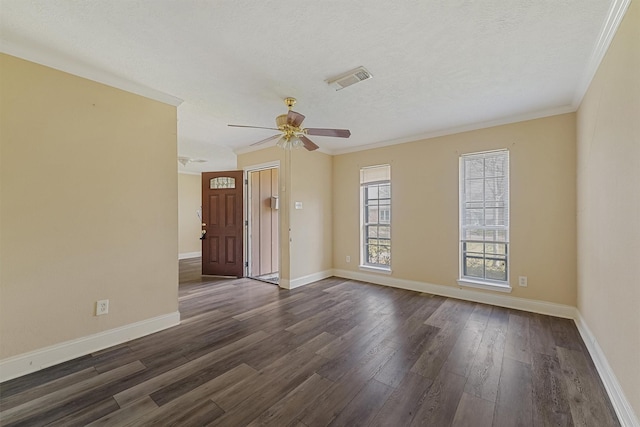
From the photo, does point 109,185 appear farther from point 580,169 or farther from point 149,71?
point 580,169

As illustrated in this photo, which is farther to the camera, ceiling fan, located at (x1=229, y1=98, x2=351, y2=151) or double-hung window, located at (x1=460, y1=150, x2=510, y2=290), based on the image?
double-hung window, located at (x1=460, y1=150, x2=510, y2=290)

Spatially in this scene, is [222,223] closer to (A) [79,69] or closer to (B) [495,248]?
(A) [79,69]

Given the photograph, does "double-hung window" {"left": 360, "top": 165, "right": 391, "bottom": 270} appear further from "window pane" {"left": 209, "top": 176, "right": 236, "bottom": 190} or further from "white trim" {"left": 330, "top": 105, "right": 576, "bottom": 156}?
"window pane" {"left": 209, "top": 176, "right": 236, "bottom": 190}

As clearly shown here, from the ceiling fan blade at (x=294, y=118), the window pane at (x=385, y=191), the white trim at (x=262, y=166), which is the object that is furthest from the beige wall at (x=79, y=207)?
the window pane at (x=385, y=191)

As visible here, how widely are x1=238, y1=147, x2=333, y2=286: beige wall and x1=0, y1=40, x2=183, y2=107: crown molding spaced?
2.05 meters

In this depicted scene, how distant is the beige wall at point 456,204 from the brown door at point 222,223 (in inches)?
78.7

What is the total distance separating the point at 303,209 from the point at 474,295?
9.90 ft

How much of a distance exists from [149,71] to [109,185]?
115cm

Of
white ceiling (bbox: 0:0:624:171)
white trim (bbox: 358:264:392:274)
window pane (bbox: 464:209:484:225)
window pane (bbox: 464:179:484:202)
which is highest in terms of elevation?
white ceiling (bbox: 0:0:624:171)

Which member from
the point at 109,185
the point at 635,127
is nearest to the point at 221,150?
the point at 109,185

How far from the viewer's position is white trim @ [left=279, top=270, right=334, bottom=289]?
4465mm

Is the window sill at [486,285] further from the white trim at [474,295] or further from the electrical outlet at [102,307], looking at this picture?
the electrical outlet at [102,307]

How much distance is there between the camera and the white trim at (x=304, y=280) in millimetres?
Result: 4465

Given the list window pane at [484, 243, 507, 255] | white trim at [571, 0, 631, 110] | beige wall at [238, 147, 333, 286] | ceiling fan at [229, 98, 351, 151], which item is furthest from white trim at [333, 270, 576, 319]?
ceiling fan at [229, 98, 351, 151]
